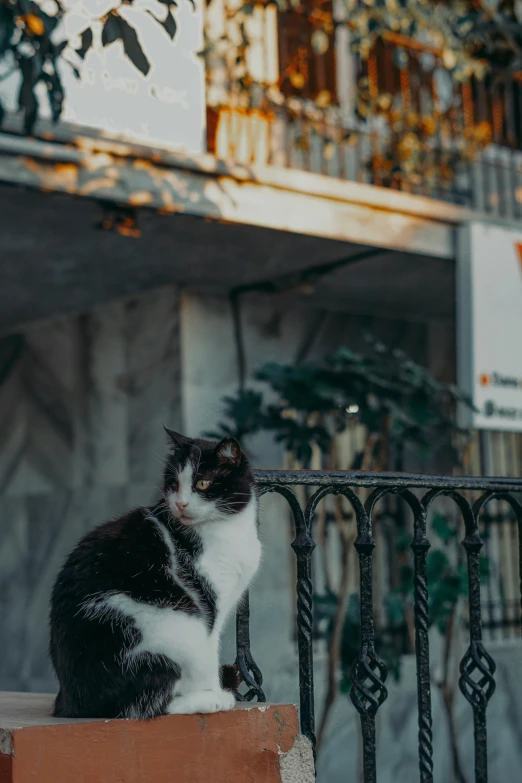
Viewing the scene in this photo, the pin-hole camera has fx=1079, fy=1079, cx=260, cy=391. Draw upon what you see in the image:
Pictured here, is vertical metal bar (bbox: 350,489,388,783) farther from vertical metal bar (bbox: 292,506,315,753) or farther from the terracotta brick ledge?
the terracotta brick ledge

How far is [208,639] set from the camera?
240 centimetres

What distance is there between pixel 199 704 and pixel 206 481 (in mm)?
535

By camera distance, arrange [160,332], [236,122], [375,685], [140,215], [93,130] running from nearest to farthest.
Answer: [375,685], [93,130], [140,215], [236,122], [160,332]

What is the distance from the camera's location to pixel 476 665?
2867 millimetres

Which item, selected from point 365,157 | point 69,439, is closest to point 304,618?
point 365,157

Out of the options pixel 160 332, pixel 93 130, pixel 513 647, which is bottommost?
pixel 513 647

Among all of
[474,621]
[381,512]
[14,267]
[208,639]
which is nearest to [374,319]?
[381,512]

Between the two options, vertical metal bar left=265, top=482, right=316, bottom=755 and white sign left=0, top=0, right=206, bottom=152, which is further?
white sign left=0, top=0, right=206, bottom=152

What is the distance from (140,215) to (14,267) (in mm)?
1107

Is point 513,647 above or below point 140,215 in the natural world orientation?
below

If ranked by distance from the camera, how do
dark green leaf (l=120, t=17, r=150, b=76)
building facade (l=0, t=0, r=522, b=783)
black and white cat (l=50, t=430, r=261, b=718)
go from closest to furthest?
black and white cat (l=50, t=430, r=261, b=718), dark green leaf (l=120, t=17, r=150, b=76), building facade (l=0, t=0, r=522, b=783)

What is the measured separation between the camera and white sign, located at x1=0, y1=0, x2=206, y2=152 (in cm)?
527

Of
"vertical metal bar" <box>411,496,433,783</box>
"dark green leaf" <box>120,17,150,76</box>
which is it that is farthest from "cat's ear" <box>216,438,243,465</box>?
"dark green leaf" <box>120,17,150,76</box>

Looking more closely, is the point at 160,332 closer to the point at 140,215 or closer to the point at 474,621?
the point at 140,215
